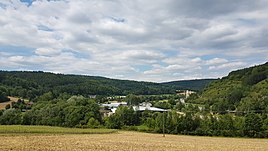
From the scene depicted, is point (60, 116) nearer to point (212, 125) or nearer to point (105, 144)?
point (212, 125)

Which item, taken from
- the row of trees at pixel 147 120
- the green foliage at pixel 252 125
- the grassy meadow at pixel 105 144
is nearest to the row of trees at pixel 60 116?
the row of trees at pixel 147 120

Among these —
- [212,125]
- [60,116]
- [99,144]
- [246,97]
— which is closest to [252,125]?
[212,125]

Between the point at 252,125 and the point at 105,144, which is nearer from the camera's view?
the point at 105,144

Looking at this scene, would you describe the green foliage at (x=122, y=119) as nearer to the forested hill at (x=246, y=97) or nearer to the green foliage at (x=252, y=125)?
the green foliage at (x=252, y=125)

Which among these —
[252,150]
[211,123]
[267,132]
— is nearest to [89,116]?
[211,123]

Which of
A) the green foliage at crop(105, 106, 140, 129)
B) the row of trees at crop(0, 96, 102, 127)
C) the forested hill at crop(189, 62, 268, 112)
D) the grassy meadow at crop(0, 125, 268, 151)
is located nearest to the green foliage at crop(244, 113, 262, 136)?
the grassy meadow at crop(0, 125, 268, 151)

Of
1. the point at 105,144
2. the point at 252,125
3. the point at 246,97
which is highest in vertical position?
the point at 246,97

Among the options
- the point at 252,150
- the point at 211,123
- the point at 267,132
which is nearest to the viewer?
the point at 252,150

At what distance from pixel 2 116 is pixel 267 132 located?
91.7 meters

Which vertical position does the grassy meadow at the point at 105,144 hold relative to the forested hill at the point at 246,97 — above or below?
below

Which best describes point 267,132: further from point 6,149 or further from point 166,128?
point 6,149

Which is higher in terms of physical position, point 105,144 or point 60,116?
point 105,144

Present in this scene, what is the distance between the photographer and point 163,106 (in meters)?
186

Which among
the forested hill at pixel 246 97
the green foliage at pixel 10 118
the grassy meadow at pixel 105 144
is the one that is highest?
the forested hill at pixel 246 97
